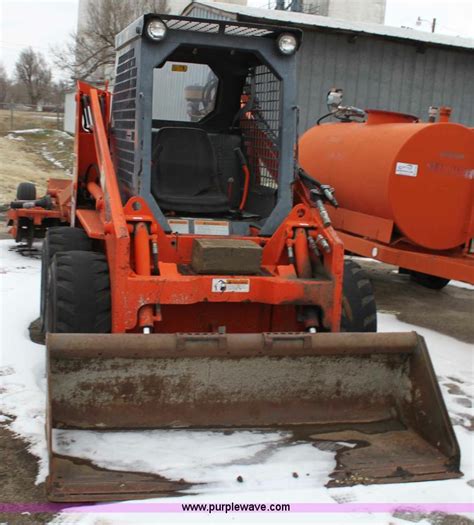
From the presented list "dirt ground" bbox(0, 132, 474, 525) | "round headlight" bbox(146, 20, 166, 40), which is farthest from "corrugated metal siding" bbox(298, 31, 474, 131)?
"round headlight" bbox(146, 20, 166, 40)

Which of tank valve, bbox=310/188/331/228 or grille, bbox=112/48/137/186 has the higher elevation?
grille, bbox=112/48/137/186

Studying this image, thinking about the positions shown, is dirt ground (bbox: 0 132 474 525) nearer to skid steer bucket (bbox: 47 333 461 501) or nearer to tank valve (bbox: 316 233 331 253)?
skid steer bucket (bbox: 47 333 461 501)

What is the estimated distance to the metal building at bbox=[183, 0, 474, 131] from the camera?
500 inches

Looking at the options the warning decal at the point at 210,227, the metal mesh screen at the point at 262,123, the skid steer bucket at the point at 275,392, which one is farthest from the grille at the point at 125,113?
the skid steer bucket at the point at 275,392

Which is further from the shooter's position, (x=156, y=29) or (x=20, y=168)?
(x=20, y=168)

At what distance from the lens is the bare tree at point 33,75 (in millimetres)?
63312

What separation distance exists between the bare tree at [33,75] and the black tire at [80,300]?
61852 millimetres

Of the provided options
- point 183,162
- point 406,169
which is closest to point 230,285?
point 183,162

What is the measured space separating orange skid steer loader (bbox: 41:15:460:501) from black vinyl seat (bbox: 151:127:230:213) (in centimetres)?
1

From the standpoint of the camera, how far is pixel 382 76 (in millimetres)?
13398

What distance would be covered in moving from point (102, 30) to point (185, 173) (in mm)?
29056

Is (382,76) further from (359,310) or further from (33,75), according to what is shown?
(33,75)

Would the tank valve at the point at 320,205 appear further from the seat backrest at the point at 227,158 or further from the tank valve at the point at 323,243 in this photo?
the seat backrest at the point at 227,158

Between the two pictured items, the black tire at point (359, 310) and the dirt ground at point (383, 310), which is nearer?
the dirt ground at point (383, 310)
